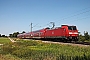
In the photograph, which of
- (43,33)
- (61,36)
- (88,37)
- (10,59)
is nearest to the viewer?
(10,59)

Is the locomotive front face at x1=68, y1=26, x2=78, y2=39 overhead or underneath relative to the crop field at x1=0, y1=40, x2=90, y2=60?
overhead

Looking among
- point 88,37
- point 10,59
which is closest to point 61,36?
point 10,59

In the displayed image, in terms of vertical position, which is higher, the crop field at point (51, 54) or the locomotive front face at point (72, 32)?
the locomotive front face at point (72, 32)

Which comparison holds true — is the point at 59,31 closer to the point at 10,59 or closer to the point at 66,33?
the point at 66,33

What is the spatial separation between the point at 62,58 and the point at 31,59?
10.5 feet

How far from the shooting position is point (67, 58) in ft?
48.0

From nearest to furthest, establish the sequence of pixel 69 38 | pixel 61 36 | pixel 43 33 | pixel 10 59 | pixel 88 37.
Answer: pixel 10 59 → pixel 69 38 → pixel 61 36 → pixel 43 33 → pixel 88 37

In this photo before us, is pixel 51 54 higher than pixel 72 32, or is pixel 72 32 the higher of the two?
pixel 72 32

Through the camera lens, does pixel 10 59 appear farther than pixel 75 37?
No

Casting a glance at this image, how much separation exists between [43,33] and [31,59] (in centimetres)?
3638

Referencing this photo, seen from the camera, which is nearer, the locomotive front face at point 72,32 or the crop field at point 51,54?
the crop field at point 51,54

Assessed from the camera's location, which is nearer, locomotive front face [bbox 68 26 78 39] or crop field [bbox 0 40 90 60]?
crop field [bbox 0 40 90 60]

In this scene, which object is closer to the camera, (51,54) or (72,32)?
(51,54)

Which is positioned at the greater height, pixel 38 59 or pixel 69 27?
pixel 69 27
